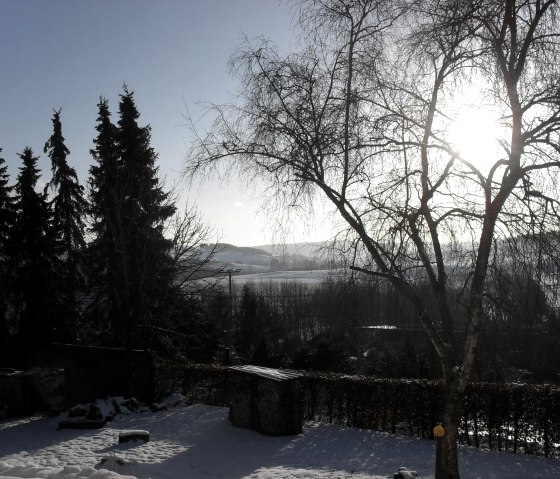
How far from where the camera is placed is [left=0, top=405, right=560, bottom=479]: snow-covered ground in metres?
8.90

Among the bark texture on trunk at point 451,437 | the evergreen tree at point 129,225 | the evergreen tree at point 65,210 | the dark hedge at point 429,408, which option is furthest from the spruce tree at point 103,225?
the bark texture on trunk at point 451,437

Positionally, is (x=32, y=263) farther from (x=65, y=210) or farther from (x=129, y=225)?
(x=129, y=225)

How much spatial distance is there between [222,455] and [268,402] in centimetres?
187

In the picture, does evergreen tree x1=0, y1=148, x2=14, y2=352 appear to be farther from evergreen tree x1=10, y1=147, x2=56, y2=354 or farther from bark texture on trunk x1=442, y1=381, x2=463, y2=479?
bark texture on trunk x1=442, y1=381, x2=463, y2=479

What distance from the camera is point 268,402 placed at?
11969 millimetres

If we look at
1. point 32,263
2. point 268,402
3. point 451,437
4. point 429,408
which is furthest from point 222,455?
point 32,263

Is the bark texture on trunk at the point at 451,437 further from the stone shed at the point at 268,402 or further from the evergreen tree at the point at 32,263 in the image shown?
the evergreen tree at the point at 32,263

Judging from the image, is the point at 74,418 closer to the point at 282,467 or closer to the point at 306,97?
the point at 282,467

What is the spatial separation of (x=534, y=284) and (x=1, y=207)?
24.9 m

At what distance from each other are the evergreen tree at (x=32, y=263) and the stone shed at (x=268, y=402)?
14.8 m

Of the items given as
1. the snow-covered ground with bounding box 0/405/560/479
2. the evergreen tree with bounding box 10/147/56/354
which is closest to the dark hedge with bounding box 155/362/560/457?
the snow-covered ground with bounding box 0/405/560/479

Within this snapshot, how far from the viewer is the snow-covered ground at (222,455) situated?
8.90 m

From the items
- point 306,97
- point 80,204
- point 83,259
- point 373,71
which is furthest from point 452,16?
point 80,204

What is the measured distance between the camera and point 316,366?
91.5 feet
